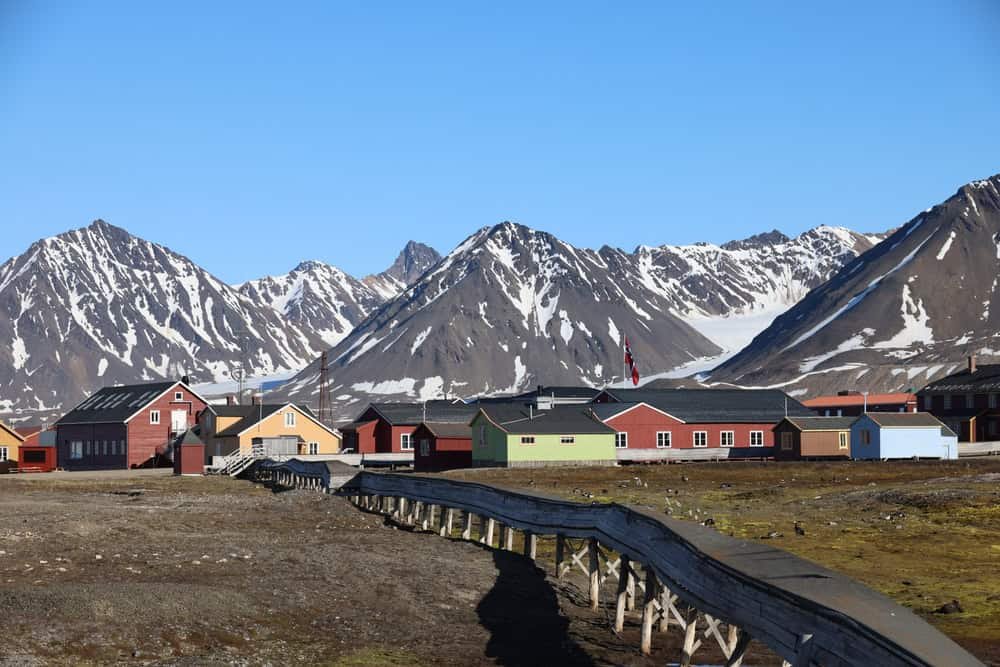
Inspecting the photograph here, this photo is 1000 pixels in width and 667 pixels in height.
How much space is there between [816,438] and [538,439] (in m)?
23.3

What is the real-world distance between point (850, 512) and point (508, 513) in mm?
20721

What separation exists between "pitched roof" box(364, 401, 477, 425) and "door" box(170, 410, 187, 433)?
54.3 ft

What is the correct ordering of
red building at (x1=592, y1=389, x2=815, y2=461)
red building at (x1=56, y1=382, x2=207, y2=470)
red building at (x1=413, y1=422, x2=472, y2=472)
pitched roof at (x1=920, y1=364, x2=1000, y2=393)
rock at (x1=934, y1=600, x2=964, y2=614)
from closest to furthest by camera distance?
rock at (x1=934, y1=600, x2=964, y2=614) < red building at (x1=413, y1=422, x2=472, y2=472) < red building at (x1=592, y1=389, x2=815, y2=461) < red building at (x1=56, y1=382, x2=207, y2=470) < pitched roof at (x1=920, y1=364, x2=1000, y2=393)

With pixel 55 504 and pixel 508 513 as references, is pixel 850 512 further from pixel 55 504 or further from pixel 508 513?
pixel 55 504

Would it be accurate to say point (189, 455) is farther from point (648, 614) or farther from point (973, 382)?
point (973, 382)

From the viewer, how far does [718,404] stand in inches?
4729

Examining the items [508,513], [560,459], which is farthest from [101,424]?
[508,513]

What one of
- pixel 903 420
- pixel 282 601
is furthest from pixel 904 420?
pixel 282 601

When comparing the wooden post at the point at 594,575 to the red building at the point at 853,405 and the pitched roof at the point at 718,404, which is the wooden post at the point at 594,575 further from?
the red building at the point at 853,405

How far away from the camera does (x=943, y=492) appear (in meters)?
58.2

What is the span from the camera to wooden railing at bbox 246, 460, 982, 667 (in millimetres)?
14680

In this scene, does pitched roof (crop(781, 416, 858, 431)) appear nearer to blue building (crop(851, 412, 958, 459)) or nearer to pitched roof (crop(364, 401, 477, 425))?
blue building (crop(851, 412, 958, 459))

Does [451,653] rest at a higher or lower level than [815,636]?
lower

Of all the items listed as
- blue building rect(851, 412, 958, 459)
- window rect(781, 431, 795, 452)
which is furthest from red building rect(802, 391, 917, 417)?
blue building rect(851, 412, 958, 459)
